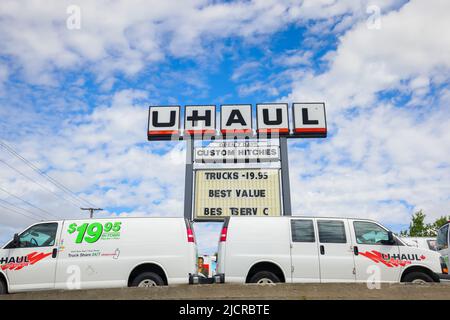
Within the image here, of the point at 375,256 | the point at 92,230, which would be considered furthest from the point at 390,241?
the point at 92,230

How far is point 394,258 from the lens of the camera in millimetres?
8391

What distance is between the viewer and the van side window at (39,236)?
8.55 metres

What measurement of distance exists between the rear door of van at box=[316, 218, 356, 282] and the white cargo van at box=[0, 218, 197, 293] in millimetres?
3243

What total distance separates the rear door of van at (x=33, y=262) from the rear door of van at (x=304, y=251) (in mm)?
5965

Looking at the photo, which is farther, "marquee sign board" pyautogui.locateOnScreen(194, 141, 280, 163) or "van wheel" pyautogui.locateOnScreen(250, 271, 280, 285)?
"marquee sign board" pyautogui.locateOnScreen(194, 141, 280, 163)

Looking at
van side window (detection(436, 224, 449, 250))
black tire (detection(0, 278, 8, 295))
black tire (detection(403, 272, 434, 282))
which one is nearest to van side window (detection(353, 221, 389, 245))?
black tire (detection(403, 272, 434, 282))

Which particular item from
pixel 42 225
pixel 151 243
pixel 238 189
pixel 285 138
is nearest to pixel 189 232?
pixel 151 243

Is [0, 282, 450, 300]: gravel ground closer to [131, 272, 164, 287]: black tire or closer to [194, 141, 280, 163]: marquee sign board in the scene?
[131, 272, 164, 287]: black tire

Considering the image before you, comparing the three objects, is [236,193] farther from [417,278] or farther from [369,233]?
[417,278]

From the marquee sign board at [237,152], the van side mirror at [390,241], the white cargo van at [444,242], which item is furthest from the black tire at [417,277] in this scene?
the marquee sign board at [237,152]

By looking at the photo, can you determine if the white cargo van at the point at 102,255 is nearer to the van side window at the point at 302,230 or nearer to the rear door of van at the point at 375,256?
the van side window at the point at 302,230

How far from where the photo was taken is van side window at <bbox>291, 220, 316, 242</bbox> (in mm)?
8641

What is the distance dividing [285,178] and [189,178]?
147 inches

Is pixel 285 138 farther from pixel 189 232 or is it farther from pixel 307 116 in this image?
pixel 189 232
